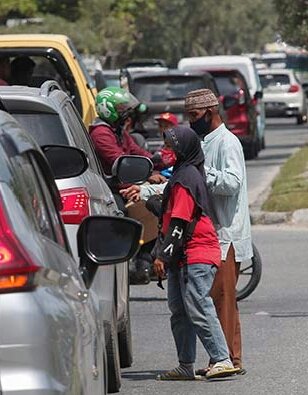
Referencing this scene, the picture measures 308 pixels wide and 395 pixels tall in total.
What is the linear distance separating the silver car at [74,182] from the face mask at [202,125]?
62cm

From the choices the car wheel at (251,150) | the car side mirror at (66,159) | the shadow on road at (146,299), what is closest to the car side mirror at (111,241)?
the car side mirror at (66,159)

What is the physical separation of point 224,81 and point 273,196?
12242 millimetres

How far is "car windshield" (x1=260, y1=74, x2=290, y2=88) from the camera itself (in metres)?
48.4

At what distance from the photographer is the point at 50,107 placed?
7695 millimetres

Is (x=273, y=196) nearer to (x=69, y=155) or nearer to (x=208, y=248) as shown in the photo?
(x=208, y=248)

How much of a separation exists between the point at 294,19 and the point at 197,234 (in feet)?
91.7

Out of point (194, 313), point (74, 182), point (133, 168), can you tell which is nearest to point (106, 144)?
point (133, 168)

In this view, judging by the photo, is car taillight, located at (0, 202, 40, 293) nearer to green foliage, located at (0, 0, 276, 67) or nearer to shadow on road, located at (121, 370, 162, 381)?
shadow on road, located at (121, 370, 162, 381)

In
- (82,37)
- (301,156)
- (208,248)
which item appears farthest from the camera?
(82,37)

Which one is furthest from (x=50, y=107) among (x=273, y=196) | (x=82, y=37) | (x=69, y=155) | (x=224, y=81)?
(x=82, y=37)

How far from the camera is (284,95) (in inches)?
1891

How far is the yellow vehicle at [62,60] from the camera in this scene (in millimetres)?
13531

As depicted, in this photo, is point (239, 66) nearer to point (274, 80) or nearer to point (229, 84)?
point (229, 84)

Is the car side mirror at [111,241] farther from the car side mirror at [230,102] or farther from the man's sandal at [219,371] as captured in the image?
the car side mirror at [230,102]
